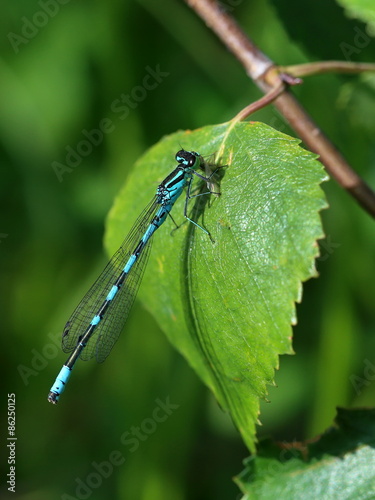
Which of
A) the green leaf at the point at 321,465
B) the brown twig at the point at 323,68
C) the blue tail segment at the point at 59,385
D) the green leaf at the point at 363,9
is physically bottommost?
the green leaf at the point at 321,465

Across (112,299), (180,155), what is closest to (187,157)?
(180,155)

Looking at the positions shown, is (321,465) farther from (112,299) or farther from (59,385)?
(112,299)

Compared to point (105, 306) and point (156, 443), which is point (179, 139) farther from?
point (156, 443)

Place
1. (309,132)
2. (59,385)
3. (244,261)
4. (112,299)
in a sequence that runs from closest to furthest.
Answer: (244,261) < (309,132) < (59,385) < (112,299)

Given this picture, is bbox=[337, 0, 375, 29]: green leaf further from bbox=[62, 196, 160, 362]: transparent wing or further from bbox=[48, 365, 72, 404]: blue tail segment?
bbox=[48, 365, 72, 404]: blue tail segment

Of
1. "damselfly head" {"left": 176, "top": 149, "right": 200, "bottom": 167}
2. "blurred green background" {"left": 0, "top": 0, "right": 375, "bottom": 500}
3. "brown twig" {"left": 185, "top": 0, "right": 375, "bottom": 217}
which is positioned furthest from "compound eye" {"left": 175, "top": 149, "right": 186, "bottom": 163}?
"blurred green background" {"left": 0, "top": 0, "right": 375, "bottom": 500}

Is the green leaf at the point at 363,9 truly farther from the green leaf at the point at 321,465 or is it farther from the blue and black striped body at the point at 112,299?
the green leaf at the point at 321,465

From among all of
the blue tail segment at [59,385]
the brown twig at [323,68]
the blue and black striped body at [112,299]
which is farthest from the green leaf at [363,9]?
the blue tail segment at [59,385]
